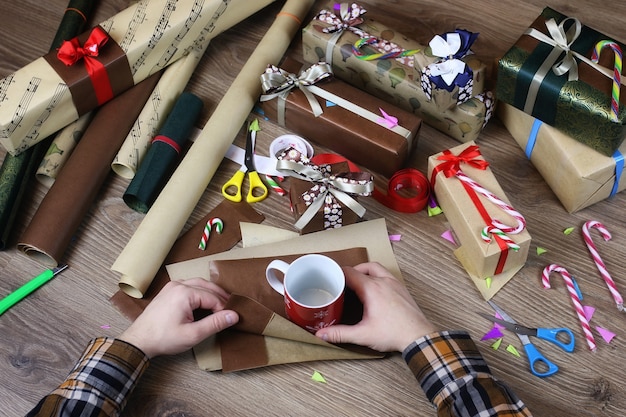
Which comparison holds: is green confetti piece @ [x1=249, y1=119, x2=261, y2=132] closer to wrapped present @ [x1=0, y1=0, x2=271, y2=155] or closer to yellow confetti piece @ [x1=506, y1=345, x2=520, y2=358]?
wrapped present @ [x1=0, y1=0, x2=271, y2=155]

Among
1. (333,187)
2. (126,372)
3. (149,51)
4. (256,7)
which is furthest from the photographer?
(256,7)

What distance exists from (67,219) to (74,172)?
10cm

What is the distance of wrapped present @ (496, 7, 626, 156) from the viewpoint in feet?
4.01

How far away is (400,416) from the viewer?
1.13 m

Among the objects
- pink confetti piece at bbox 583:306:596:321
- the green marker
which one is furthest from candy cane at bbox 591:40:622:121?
the green marker

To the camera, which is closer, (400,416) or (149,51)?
(400,416)

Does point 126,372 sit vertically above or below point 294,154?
below

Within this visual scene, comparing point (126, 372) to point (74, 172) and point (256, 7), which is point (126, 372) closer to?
point (74, 172)

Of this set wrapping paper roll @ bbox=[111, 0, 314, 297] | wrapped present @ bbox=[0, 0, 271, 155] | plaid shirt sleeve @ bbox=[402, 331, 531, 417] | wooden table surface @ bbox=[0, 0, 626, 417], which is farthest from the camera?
wrapped present @ bbox=[0, 0, 271, 155]

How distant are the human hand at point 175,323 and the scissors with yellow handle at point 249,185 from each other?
242 mm

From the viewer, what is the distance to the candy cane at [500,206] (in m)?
1.21

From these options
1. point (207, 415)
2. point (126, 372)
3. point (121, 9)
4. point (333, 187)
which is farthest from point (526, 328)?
point (121, 9)

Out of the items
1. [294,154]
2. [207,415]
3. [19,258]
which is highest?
[294,154]

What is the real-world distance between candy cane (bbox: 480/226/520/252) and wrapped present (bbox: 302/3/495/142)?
0.24 meters
